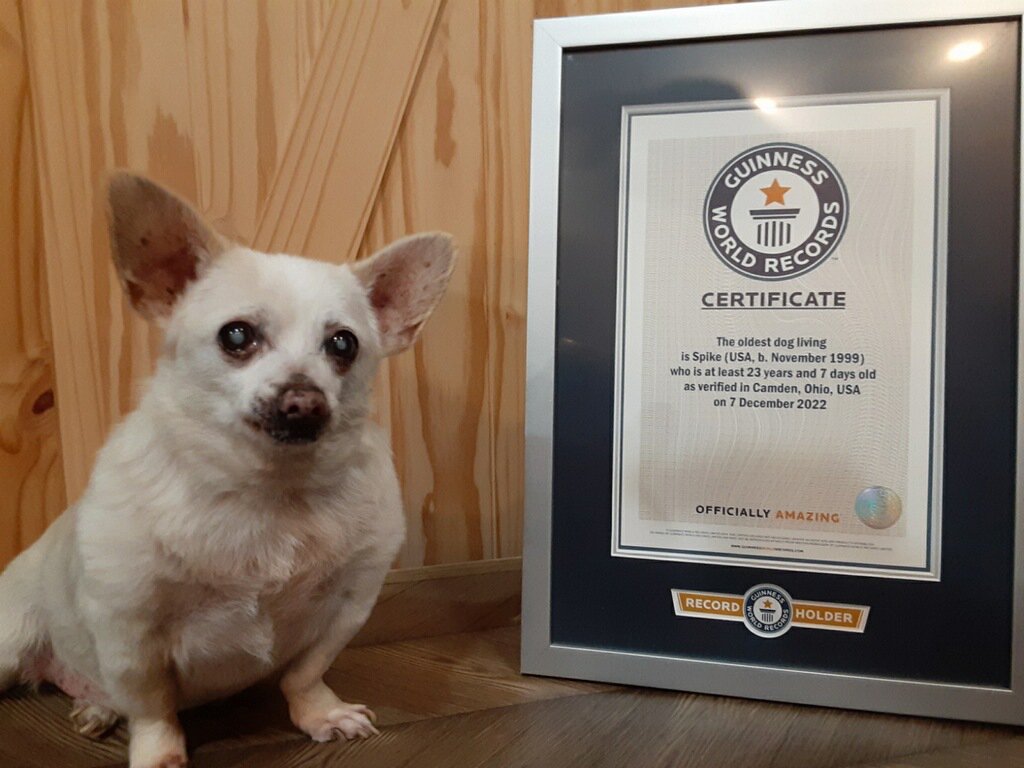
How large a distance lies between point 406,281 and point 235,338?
208mm

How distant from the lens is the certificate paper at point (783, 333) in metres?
0.87

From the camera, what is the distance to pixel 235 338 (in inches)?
28.7

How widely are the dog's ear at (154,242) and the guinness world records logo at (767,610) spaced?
71cm

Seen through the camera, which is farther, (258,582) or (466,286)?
(466,286)

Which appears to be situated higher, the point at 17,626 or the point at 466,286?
the point at 466,286

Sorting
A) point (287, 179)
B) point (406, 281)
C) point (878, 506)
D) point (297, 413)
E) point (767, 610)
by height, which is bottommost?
point (767, 610)

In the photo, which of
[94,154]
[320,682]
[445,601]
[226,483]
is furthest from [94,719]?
[94,154]

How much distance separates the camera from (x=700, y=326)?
36.4 inches

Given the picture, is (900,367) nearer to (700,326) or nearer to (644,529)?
(700,326)

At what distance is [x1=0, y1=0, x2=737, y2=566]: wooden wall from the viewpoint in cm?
106

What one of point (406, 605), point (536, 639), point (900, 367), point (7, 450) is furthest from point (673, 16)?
point (7, 450)

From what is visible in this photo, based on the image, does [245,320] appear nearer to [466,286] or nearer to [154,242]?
[154,242]

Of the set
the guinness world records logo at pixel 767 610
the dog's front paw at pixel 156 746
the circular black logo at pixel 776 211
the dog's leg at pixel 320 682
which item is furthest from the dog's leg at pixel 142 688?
the circular black logo at pixel 776 211

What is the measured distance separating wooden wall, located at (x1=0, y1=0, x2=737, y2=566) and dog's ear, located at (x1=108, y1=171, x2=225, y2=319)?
34 centimetres
